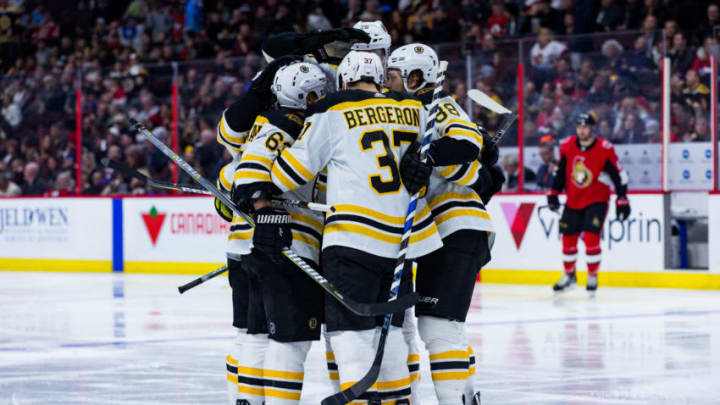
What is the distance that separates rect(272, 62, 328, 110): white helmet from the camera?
13.3 feet

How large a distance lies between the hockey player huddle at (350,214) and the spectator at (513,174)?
20.8 ft

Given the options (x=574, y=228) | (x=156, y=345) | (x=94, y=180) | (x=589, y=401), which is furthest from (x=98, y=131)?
(x=589, y=401)

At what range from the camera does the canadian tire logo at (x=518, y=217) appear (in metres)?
10.8

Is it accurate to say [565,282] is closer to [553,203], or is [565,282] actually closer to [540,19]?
[553,203]

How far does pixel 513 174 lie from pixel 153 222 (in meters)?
3.99

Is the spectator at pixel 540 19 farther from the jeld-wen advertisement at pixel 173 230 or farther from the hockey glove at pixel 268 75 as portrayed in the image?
the hockey glove at pixel 268 75

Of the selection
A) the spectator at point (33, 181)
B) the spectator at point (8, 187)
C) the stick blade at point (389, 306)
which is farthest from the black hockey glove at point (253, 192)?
the spectator at point (8, 187)

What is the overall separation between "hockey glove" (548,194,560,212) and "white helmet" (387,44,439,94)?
5412mm

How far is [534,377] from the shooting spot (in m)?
5.48

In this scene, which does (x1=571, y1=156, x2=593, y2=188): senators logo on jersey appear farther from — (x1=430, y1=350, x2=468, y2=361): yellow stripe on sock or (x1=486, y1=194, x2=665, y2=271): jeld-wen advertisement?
(x1=430, y1=350, x2=468, y2=361): yellow stripe on sock

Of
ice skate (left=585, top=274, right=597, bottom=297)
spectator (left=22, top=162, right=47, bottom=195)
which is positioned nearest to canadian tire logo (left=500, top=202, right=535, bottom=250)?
ice skate (left=585, top=274, right=597, bottom=297)

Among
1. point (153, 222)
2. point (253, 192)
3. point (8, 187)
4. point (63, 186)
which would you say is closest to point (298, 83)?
point (253, 192)

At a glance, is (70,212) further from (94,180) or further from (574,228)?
(574,228)

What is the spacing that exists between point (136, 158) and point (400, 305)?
903cm
